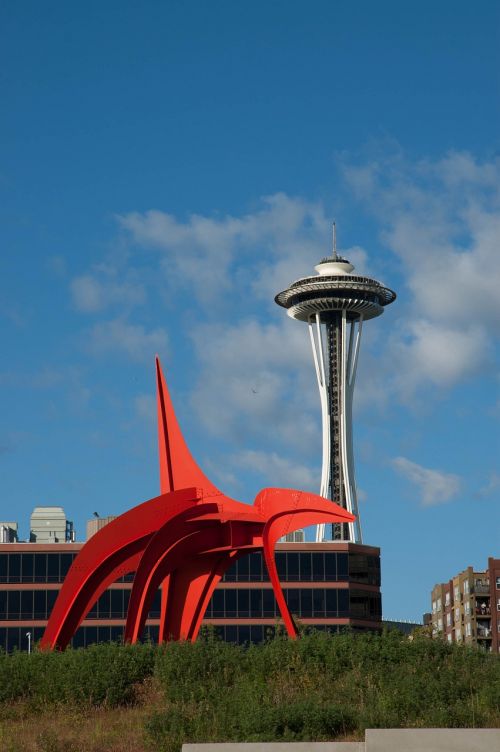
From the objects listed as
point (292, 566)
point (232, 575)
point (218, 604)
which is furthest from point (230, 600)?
point (292, 566)

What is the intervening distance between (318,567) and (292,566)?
1.81 meters

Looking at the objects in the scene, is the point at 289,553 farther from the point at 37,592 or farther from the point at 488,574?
the point at 488,574

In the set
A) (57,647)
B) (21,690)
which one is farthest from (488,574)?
(21,690)

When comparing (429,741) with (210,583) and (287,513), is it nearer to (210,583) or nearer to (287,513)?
(287,513)

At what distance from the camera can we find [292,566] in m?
82.9

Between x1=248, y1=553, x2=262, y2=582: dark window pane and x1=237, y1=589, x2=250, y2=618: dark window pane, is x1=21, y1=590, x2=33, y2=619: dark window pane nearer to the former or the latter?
x1=237, y1=589, x2=250, y2=618: dark window pane

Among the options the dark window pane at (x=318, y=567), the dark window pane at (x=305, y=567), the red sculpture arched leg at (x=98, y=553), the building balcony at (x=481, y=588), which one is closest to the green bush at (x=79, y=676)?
the red sculpture arched leg at (x=98, y=553)

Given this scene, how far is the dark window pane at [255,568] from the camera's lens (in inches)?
3216

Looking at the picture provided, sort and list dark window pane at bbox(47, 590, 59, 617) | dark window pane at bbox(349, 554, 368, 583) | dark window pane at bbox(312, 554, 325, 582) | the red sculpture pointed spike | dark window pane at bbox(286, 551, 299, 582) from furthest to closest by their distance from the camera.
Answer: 1. dark window pane at bbox(349, 554, 368, 583)
2. dark window pane at bbox(312, 554, 325, 582)
3. dark window pane at bbox(286, 551, 299, 582)
4. dark window pane at bbox(47, 590, 59, 617)
5. the red sculpture pointed spike

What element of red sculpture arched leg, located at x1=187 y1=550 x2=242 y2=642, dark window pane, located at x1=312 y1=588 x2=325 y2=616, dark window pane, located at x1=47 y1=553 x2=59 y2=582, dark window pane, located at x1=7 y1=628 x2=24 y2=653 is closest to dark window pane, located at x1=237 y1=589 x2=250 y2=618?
dark window pane, located at x1=312 y1=588 x2=325 y2=616

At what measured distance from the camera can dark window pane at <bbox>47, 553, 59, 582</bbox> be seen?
8150 centimetres

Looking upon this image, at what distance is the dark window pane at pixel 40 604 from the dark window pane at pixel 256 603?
12854 millimetres

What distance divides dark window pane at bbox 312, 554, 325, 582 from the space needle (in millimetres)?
49289

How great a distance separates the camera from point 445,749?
20.3m
